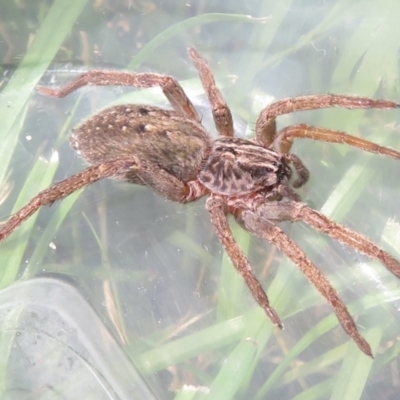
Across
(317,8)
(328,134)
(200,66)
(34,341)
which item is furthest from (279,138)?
(34,341)

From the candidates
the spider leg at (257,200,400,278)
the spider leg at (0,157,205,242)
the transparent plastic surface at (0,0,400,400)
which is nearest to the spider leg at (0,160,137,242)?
the spider leg at (0,157,205,242)

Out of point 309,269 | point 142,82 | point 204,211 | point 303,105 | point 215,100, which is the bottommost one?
point 309,269

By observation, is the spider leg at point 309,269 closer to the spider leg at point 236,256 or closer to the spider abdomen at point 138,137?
the spider leg at point 236,256

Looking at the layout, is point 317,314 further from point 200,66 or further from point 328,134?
point 200,66

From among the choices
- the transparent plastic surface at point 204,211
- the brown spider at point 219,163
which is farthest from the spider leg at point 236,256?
the transparent plastic surface at point 204,211

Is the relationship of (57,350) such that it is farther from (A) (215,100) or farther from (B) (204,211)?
(A) (215,100)

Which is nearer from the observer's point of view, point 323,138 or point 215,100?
point 323,138

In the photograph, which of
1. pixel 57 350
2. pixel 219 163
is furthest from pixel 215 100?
pixel 57 350
